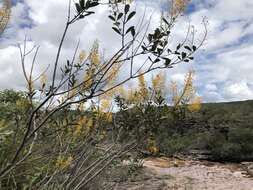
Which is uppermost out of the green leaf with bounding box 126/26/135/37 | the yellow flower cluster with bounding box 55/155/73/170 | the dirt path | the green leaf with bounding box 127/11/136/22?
the green leaf with bounding box 127/11/136/22

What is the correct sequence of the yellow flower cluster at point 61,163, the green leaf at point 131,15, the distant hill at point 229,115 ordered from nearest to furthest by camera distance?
the green leaf at point 131,15
the yellow flower cluster at point 61,163
the distant hill at point 229,115

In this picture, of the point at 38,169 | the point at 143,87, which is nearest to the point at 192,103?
the point at 143,87

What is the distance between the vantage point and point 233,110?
23.7 metres

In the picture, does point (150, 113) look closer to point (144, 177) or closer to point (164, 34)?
point (164, 34)

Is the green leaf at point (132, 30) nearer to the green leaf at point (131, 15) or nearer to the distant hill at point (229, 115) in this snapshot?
the green leaf at point (131, 15)

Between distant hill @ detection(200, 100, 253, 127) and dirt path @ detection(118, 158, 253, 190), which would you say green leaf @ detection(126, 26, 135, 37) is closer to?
dirt path @ detection(118, 158, 253, 190)

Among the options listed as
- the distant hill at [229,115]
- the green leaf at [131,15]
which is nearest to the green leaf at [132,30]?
the green leaf at [131,15]

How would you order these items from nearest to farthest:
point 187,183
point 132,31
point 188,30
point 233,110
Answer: point 132,31 → point 188,30 → point 187,183 → point 233,110

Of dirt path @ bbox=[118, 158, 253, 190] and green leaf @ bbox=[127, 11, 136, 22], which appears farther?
dirt path @ bbox=[118, 158, 253, 190]

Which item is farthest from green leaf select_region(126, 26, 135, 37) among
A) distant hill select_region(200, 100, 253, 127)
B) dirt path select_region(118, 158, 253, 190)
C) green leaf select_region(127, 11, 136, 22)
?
distant hill select_region(200, 100, 253, 127)

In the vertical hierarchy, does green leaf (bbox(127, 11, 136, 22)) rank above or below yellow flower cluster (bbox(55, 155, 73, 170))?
above

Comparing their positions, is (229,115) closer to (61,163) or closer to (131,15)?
(61,163)

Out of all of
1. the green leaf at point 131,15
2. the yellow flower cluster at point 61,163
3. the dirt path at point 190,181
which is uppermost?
the green leaf at point 131,15

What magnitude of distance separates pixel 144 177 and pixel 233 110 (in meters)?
15.6
